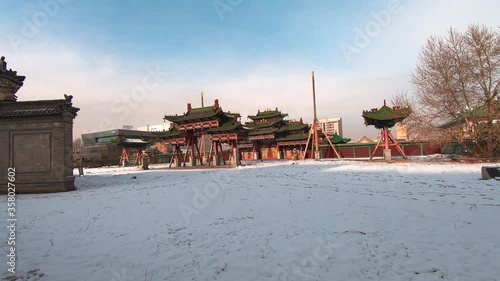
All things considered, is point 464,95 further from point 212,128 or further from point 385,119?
point 212,128

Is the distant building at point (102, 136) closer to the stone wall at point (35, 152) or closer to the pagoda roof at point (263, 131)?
the pagoda roof at point (263, 131)

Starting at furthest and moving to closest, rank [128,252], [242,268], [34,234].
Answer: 1. [34,234]
2. [128,252]
3. [242,268]

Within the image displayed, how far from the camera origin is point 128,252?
4867mm

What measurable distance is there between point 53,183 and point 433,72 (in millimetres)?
26305

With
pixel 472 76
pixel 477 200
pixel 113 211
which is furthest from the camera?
pixel 472 76

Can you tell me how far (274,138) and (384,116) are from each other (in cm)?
1850

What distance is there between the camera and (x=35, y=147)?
1370cm

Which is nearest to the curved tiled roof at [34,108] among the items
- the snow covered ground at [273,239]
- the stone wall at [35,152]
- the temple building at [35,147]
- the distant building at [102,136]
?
the temple building at [35,147]

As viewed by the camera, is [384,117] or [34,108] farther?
[384,117]

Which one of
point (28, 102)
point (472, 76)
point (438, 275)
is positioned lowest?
point (438, 275)

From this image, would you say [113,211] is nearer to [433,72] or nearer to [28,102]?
[28,102]

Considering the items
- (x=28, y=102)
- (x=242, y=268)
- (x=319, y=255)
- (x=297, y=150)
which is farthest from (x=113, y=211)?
(x=297, y=150)

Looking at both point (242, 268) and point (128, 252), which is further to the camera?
point (128, 252)

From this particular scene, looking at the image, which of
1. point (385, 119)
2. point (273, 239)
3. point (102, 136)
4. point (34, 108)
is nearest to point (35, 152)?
point (34, 108)
